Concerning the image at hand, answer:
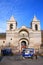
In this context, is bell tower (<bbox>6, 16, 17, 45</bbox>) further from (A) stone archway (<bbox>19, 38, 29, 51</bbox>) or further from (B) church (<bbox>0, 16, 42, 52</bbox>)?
(A) stone archway (<bbox>19, 38, 29, 51</bbox>)

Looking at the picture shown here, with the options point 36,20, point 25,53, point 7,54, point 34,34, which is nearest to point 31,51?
point 25,53

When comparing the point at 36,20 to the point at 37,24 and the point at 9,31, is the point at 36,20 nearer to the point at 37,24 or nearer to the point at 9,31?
the point at 37,24

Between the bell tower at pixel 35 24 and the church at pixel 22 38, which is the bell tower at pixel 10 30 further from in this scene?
the bell tower at pixel 35 24

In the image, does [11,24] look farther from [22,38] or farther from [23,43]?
[23,43]

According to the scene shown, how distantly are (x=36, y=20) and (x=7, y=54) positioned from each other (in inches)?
773

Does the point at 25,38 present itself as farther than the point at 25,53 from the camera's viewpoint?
Yes

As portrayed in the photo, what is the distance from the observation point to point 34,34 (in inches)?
2023

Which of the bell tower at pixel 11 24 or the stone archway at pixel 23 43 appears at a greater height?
the bell tower at pixel 11 24

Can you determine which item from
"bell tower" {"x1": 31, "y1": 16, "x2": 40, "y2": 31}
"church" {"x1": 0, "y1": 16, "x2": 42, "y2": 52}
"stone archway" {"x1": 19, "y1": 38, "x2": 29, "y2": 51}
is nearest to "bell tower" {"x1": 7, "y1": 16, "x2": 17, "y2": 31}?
"church" {"x1": 0, "y1": 16, "x2": 42, "y2": 52}

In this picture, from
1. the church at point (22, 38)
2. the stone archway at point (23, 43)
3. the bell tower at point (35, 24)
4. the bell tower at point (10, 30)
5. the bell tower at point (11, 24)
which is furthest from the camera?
the bell tower at point (11, 24)

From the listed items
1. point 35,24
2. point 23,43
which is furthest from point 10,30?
point 35,24

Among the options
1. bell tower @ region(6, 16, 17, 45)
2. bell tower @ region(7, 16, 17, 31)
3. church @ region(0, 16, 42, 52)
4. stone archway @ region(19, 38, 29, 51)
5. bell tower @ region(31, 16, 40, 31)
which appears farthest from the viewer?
bell tower @ region(7, 16, 17, 31)

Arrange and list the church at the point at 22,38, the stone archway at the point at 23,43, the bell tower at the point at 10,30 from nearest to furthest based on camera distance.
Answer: the church at the point at 22,38 < the bell tower at the point at 10,30 < the stone archway at the point at 23,43

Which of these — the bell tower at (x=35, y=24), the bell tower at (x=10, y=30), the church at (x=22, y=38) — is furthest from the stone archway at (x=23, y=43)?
the bell tower at (x=35, y=24)
